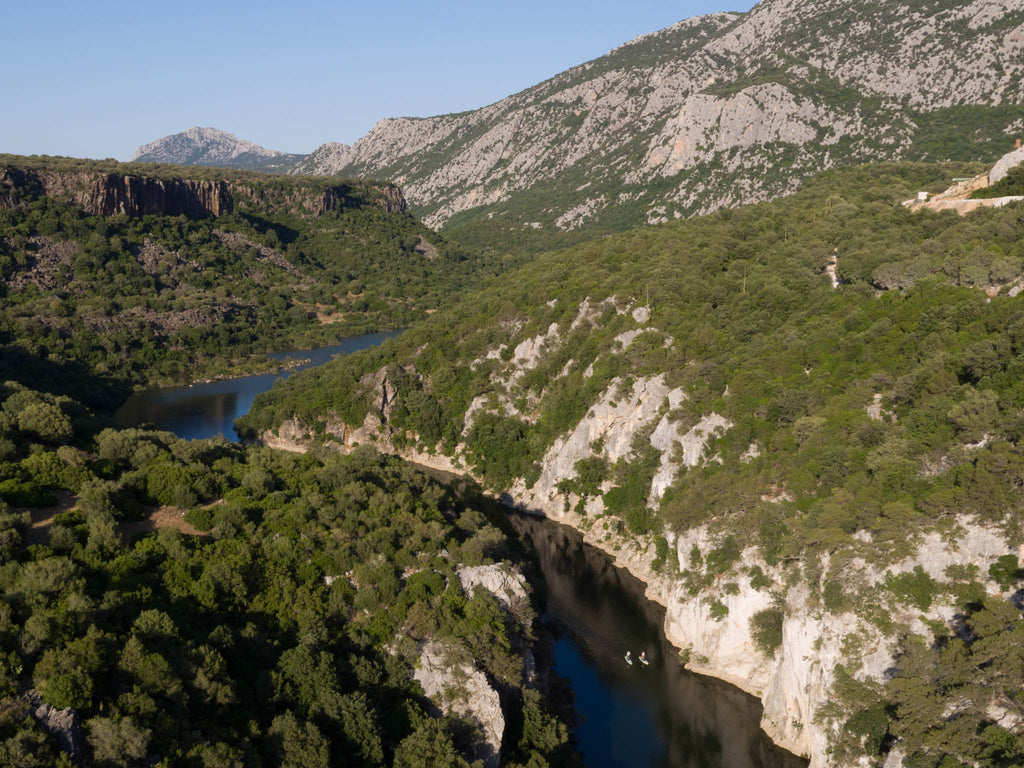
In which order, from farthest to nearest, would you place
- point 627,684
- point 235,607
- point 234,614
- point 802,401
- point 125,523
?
point 802,401
point 627,684
point 125,523
point 235,607
point 234,614

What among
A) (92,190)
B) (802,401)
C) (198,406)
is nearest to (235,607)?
(802,401)

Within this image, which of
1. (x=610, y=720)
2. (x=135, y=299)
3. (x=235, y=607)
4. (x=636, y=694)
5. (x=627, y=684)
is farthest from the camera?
(x=135, y=299)

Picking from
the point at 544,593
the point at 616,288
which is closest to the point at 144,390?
the point at 616,288

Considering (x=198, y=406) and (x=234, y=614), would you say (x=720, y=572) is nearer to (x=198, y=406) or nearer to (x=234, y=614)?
(x=234, y=614)

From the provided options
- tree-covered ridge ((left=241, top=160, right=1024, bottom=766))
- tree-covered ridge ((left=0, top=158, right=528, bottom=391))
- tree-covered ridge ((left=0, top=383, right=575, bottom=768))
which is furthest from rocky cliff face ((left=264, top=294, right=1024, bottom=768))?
tree-covered ridge ((left=0, top=158, right=528, bottom=391))

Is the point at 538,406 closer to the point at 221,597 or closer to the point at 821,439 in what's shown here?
the point at 821,439

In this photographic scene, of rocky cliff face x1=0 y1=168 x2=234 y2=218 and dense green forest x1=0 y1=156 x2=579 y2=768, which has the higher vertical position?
rocky cliff face x1=0 y1=168 x2=234 y2=218

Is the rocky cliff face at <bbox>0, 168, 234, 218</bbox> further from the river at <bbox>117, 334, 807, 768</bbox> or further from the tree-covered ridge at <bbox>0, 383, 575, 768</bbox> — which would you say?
the river at <bbox>117, 334, 807, 768</bbox>
